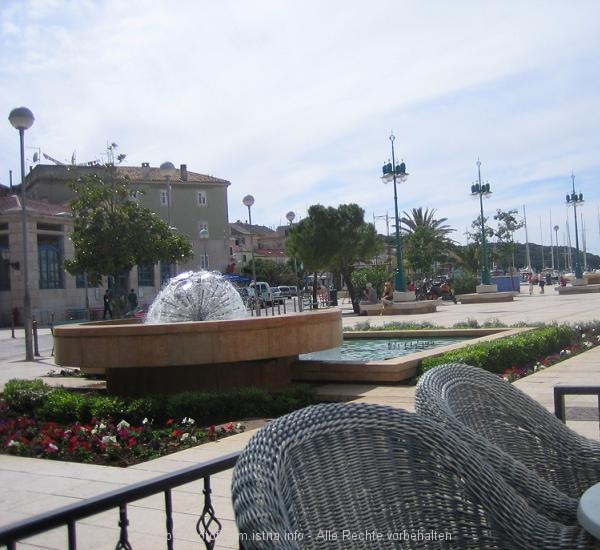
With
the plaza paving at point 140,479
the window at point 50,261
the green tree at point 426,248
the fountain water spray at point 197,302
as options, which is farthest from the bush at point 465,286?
the fountain water spray at point 197,302

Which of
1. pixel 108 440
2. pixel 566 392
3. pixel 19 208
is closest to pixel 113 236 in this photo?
pixel 19 208

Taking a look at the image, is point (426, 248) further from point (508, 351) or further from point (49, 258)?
point (508, 351)

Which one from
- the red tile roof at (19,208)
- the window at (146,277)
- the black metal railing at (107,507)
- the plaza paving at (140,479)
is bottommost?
the plaza paving at (140,479)

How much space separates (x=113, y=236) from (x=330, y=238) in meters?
14.6

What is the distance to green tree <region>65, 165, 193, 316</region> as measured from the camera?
2431 centimetres

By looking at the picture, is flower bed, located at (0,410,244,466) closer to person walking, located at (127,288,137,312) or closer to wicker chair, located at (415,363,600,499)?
wicker chair, located at (415,363,600,499)

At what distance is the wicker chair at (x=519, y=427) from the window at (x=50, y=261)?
37.6 meters

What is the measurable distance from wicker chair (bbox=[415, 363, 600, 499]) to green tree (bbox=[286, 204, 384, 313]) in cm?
3250

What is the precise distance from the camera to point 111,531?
180 inches

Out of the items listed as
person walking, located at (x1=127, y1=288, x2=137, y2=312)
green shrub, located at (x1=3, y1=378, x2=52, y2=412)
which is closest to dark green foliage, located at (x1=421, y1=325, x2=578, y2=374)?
green shrub, located at (x1=3, y1=378, x2=52, y2=412)

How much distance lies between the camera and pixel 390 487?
2578mm

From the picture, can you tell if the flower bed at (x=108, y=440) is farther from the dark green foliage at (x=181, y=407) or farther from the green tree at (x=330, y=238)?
the green tree at (x=330, y=238)

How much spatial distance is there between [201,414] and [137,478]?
249 cm

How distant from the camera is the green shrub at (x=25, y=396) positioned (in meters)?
9.20
